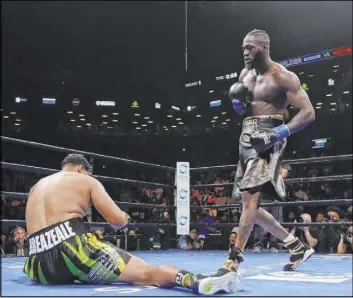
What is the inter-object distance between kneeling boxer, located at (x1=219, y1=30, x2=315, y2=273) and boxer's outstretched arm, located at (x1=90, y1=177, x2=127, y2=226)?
670mm

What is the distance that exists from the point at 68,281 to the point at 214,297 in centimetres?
60

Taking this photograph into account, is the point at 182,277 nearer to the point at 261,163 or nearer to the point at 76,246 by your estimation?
the point at 76,246

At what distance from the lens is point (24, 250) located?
387cm

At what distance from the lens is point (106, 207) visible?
5.49 ft

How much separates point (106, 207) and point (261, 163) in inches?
34.2

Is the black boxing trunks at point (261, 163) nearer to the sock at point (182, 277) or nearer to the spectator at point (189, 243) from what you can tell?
the sock at point (182, 277)

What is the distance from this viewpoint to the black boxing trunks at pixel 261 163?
7.06 ft

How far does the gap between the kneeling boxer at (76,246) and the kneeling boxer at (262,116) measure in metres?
0.63

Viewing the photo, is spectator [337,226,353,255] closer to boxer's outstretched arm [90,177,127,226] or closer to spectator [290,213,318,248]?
spectator [290,213,318,248]

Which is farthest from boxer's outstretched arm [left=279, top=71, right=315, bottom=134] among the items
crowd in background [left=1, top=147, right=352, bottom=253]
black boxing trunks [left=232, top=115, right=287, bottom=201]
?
crowd in background [left=1, top=147, right=352, bottom=253]

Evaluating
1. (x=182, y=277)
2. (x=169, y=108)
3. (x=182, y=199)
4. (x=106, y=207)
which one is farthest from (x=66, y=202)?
(x=169, y=108)

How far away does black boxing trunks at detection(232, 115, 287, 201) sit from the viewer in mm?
2153

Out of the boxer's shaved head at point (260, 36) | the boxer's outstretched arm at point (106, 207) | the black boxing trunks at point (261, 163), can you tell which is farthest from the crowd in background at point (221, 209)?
the boxer's shaved head at point (260, 36)

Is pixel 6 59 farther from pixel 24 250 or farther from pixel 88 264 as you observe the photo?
pixel 88 264
